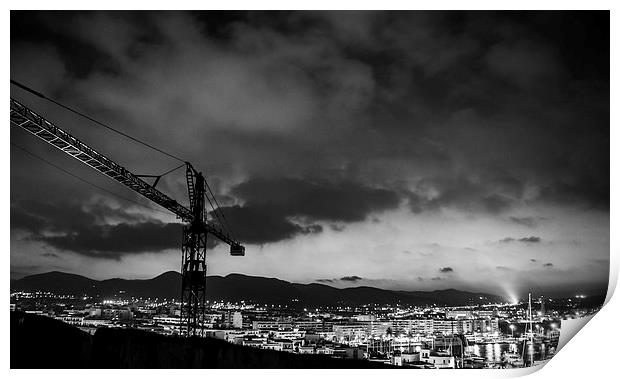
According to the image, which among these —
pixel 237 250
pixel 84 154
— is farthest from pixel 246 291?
A: pixel 84 154

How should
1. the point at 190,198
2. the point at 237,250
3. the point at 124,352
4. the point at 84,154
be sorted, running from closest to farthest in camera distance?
the point at 124,352 → the point at 84,154 → the point at 190,198 → the point at 237,250

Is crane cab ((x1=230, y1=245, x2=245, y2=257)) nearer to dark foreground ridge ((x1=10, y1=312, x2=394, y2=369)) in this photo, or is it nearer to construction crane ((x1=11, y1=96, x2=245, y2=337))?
construction crane ((x1=11, y1=96, x2=245, y2=337))

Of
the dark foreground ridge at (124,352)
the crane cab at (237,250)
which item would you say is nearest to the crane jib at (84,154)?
the dark foreground ridge at (124,352)

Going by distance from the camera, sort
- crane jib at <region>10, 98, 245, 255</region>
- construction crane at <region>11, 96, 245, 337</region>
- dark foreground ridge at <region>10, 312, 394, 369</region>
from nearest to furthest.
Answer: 1. dark foreground ridge at <region>10, 312, 394, 369</region>
2. crane jib at <region>10, 98, 245, 255</region>
3. construction crane at <region>11, 96, 245, 337</region>

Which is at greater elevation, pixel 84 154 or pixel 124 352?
pixel 84 154

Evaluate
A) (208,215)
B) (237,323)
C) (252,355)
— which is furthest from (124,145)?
(237,323)

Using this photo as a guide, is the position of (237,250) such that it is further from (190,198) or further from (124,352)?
(124,352)

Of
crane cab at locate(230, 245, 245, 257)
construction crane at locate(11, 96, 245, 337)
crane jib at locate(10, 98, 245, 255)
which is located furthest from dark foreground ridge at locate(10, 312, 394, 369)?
crane cab at locate(230, 245, 245, 257)
